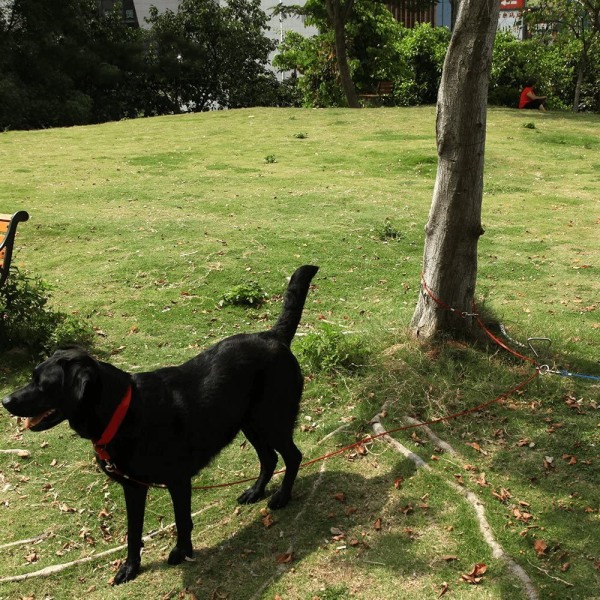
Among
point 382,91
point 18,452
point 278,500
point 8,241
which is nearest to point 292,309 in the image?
point 278,500

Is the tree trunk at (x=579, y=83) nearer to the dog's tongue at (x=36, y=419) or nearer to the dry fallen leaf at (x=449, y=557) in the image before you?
the dry fallen leaf at (x=449, y=557)

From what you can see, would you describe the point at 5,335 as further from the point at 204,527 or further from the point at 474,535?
the point at 474,535

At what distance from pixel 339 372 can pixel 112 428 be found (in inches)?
111

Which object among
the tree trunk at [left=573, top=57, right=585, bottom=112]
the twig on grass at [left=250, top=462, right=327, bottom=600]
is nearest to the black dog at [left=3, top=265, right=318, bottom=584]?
the twig on grass at [left=250, top=462, right=327, bottom=600]

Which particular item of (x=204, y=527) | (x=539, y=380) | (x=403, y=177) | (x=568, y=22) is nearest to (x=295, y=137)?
(x=403, y=177)

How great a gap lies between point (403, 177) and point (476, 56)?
27.6 ft

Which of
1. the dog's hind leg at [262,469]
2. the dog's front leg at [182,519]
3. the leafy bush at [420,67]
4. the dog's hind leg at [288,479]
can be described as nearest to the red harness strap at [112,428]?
the dog's front leg at [182,519]

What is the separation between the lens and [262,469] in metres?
5.16

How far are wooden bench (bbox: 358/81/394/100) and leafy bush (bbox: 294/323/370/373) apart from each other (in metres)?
23.3

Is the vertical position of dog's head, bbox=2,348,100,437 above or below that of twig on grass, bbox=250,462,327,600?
above

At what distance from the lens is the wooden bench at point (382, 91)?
28611 millimetres

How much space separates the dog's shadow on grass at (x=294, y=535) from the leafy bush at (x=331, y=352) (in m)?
1.40

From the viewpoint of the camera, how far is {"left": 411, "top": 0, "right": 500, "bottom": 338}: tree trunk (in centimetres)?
603

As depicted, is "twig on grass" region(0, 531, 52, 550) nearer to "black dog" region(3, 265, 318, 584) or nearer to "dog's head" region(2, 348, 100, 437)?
"black dog" region(3, 265, 318, 584)
